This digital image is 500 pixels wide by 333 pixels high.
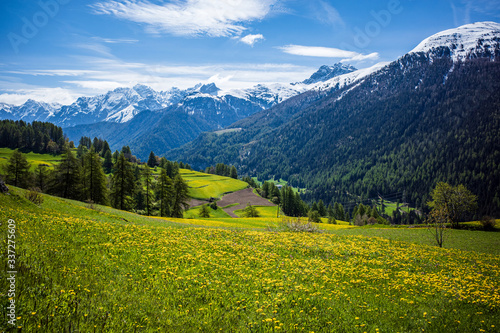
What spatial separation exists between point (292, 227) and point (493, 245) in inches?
1194

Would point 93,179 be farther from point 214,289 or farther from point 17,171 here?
point 214,289

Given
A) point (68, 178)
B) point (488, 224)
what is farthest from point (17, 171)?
point (488, 224)

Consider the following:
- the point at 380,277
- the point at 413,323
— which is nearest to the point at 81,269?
the point at 413,323

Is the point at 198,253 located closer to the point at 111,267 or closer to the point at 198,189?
the point at 111,267

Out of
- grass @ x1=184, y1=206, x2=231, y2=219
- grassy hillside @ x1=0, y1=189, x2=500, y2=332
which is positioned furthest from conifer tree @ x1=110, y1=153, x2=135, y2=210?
grassy hillside @ x1=0, y1=189, x2=500, y2=332

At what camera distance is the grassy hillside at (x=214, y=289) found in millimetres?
8092

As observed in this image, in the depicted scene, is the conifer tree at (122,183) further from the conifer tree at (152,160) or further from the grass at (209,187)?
the conifer tree at (152,160)

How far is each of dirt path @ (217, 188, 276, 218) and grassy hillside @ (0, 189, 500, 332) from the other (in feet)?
311

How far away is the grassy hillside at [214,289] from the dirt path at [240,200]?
9477 cm

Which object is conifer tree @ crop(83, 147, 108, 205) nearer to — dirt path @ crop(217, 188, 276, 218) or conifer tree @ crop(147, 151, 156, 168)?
dirt path @ crop(217, 188, 276, 218)

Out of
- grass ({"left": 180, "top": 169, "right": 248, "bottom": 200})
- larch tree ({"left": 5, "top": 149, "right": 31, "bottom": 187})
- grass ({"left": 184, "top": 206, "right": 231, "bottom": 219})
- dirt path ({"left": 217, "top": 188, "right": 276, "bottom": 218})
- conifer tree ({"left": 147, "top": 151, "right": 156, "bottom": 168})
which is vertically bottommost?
grass ({"left": 184, "top": 206, "right": 231, "bottom": 219})

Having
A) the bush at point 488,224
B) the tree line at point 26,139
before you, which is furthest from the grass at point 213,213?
the tree line at point 26,139

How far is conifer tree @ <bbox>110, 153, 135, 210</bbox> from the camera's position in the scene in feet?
208

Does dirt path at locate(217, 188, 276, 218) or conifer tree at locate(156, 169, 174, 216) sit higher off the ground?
conifer tree at locate(156, 169, 174, 216)
